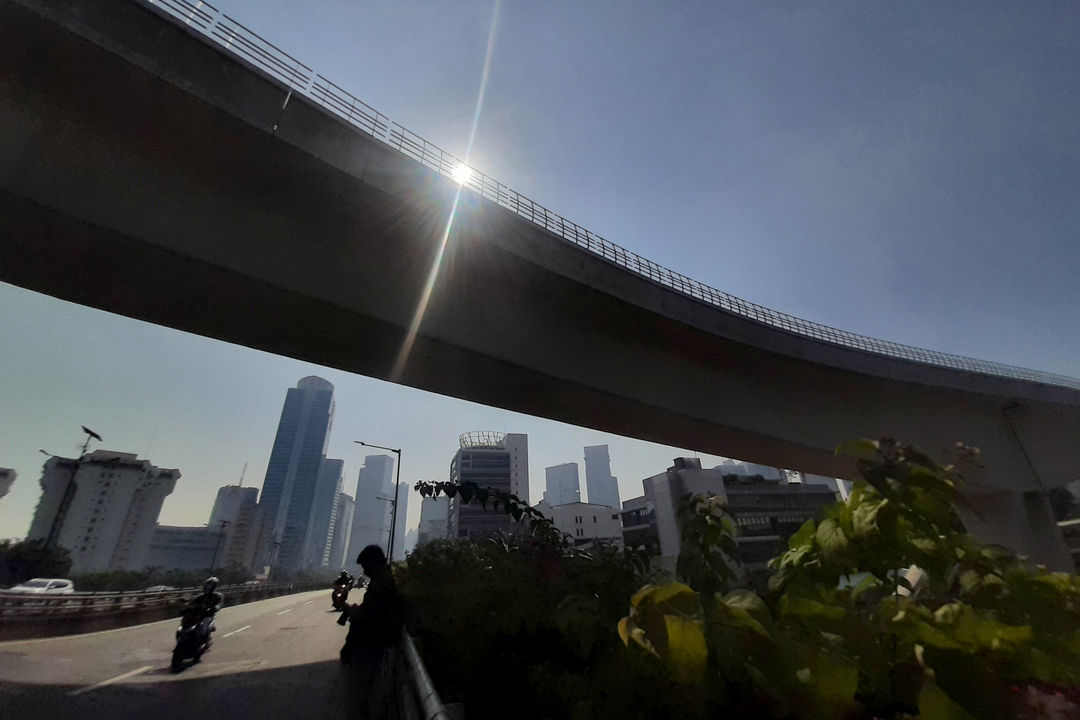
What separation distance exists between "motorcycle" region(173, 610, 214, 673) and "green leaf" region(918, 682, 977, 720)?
12895 mm

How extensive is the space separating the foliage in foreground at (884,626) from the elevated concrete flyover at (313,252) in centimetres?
790

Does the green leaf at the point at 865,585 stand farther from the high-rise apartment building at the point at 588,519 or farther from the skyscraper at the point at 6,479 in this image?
the skyscraper at the point at 6,479

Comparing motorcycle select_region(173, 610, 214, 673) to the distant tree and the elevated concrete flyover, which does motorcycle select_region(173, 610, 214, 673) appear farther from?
the distant tree

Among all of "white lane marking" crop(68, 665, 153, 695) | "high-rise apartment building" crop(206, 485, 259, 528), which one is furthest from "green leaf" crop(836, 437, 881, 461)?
"high-rise apartment building" crop(206, 485, 259, 528)

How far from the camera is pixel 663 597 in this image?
42.9 inches

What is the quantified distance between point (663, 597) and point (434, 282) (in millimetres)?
8413

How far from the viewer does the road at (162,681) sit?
6.45 meters

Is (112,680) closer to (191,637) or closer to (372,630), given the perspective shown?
(191,637)

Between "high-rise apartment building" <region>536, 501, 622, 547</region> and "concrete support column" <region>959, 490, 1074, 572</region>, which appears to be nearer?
"concrete support column" <region>959, 490, 1074, 572</region>

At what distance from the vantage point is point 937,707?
0.81 m

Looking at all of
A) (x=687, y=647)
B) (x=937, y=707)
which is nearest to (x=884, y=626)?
(x=937, y=707)

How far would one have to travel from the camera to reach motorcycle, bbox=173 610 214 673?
30.7 ft

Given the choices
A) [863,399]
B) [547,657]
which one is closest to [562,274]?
[547,657]

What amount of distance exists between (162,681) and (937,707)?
12.0 metres
